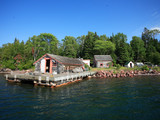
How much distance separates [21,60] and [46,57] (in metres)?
26.4

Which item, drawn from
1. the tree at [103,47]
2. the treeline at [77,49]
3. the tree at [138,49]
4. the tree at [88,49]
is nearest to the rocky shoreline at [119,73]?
the treeline at [77,49]

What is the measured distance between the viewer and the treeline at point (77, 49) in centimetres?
4353

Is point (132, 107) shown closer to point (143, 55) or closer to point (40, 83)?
point (40, 83)

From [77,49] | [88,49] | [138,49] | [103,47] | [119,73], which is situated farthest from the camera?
[77,49]

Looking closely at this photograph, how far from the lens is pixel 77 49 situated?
62969 mm

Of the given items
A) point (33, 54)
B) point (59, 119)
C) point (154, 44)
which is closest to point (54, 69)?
point (59, 119)

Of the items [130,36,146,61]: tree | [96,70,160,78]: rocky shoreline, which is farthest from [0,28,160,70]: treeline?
[96,70,160,78]: rocky shoreline

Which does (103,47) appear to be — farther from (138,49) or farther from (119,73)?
(119,73)

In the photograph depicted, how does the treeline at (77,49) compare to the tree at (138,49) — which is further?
the tree at (138,49)

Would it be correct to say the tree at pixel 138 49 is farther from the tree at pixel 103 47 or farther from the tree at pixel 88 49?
the tree at pixel 88 49

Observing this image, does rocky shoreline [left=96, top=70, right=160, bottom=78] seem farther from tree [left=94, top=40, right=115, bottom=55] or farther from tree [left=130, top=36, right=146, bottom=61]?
tree [left=130, top=36, right=146, bottom=61]

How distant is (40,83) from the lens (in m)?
Result: 15.3

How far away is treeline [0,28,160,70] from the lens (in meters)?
43.5

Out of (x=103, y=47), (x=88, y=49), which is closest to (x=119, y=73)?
(x=103, y=47)
